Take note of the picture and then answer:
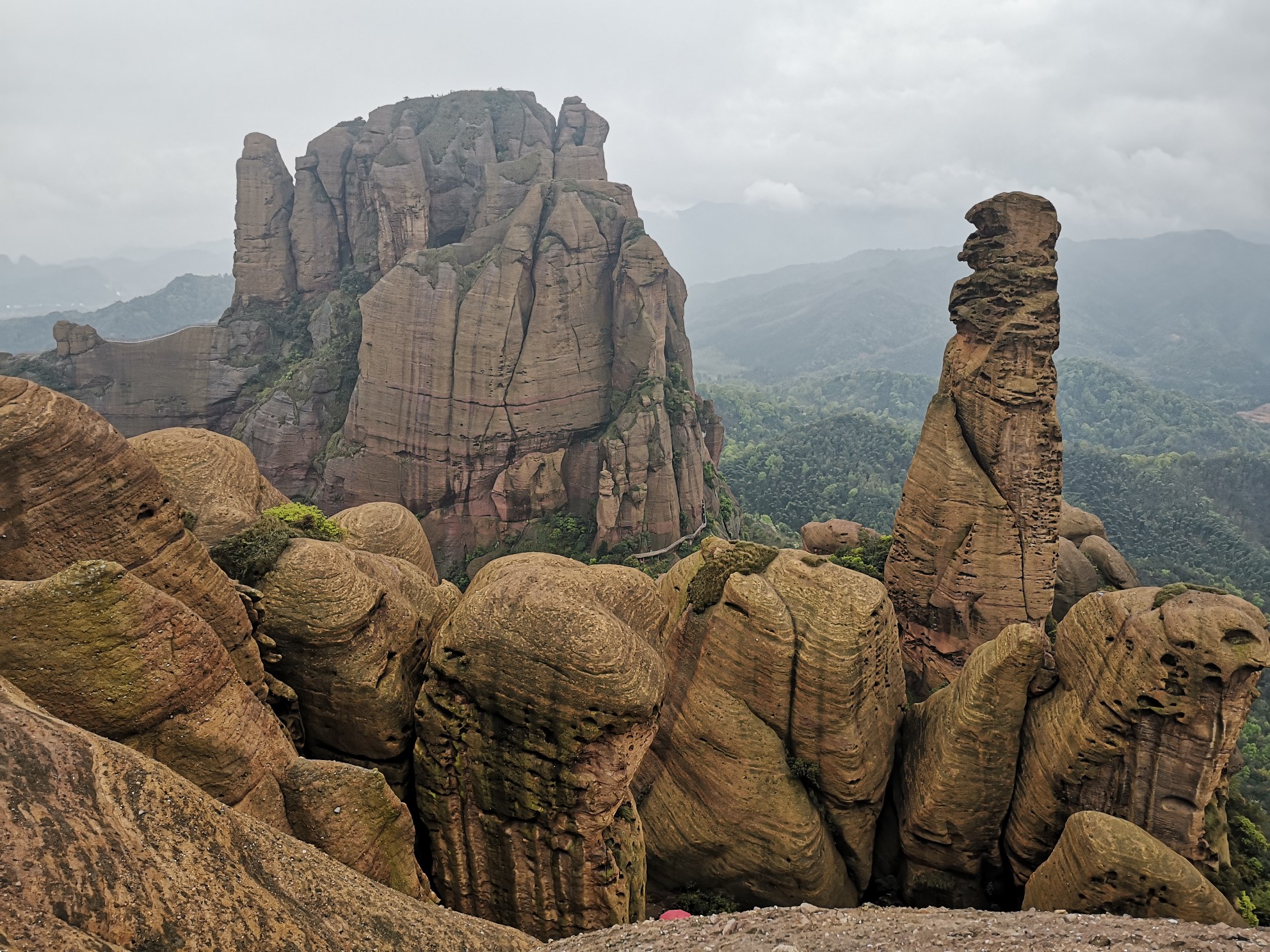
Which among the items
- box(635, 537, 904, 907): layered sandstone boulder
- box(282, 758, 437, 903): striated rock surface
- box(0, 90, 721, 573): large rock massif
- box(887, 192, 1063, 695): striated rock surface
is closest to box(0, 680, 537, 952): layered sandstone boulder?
box(282, 758, 437, 903): striated rock surface

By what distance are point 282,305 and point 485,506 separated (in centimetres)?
2476

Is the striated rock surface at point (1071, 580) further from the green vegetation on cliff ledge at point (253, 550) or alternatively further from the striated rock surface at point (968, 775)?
the green vegetation on cliff ledge at point (253, 550)

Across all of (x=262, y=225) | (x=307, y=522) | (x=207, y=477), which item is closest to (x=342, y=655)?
(x=307, y=522)

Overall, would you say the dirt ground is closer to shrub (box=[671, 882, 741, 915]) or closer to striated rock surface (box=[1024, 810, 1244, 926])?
striated rock surface (box=[1024, 810, 1244, 926])

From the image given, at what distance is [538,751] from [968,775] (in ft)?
25.6

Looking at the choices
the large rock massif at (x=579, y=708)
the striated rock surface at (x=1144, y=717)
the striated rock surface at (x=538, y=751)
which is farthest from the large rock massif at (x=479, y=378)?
the striated rock surface at (x=538, y=751)

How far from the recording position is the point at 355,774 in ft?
24.5

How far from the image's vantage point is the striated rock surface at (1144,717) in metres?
9.60

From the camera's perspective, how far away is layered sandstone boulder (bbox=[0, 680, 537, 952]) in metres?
3.95

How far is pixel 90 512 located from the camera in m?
7.20

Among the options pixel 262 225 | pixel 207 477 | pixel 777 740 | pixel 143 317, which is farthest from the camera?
pixel 143 317

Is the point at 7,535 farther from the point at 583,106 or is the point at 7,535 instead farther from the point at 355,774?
the point at 583,106

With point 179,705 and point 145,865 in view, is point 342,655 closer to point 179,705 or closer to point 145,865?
point 179,705

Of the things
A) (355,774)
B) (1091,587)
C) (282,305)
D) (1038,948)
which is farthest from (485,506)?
(1038,948)
